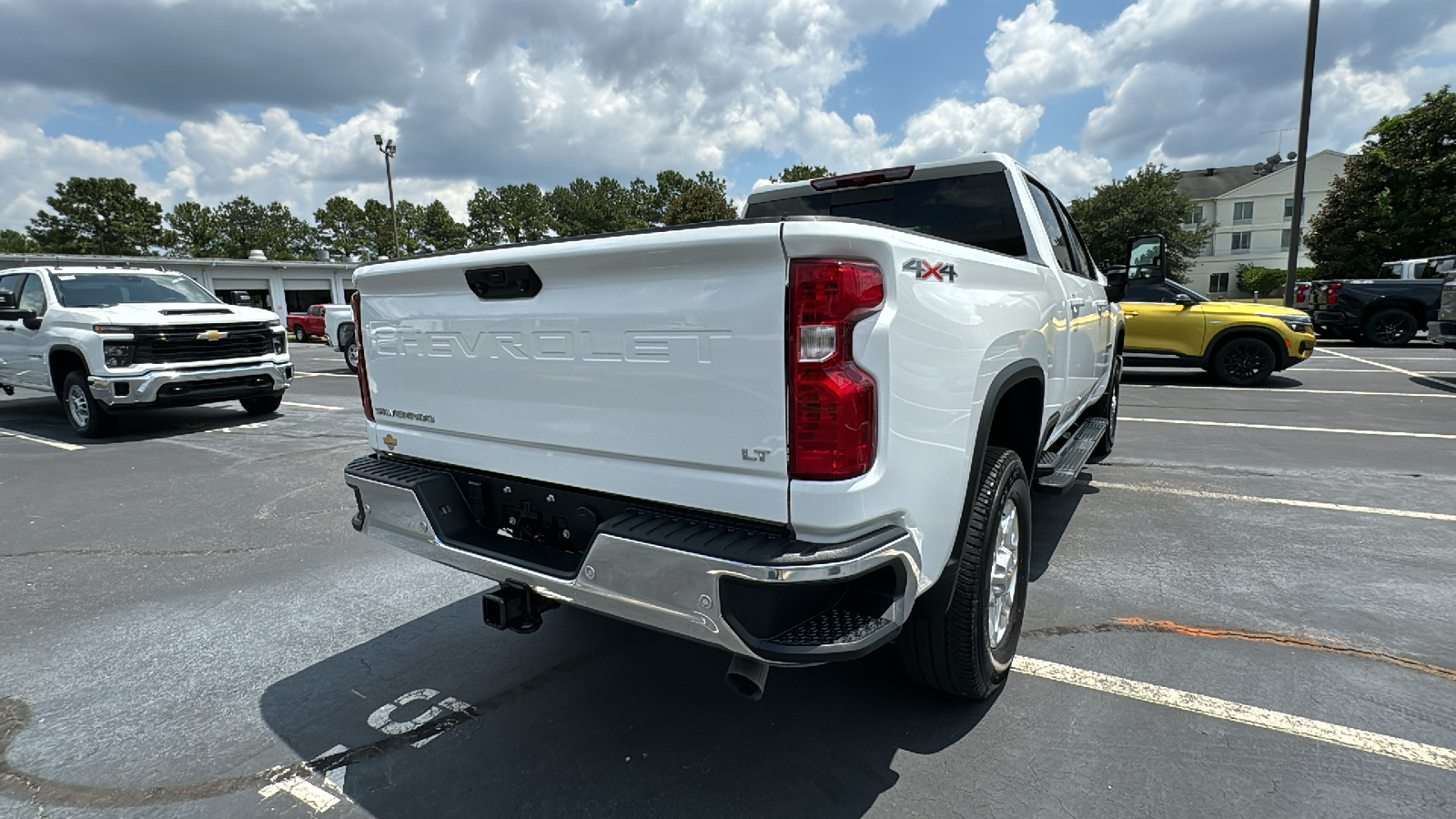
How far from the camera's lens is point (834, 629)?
1886 mm

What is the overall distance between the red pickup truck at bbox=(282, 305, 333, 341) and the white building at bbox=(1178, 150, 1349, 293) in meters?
57.5

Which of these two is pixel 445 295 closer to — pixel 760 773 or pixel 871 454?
pixel 871 454

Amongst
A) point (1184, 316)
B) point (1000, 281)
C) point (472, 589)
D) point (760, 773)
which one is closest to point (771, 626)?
point (760, 773)

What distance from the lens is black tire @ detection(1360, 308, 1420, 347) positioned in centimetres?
1563

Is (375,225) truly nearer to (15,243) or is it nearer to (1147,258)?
(15,243)

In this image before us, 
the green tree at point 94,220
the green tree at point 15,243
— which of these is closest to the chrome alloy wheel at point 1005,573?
the green tree at point 94,220

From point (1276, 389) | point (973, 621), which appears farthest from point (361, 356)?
point (1276, 389)

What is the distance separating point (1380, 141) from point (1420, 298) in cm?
2143

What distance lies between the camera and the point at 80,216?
6631 cm

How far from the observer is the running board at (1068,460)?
3568 millimetres

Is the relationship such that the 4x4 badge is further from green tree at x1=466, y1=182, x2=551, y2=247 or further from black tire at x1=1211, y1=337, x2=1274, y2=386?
green tree at x1=466, y1=182, x2=551, y2=247

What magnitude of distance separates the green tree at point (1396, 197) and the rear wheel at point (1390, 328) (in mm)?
17242

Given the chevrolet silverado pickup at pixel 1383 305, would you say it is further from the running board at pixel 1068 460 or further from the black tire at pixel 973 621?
the black tire at pixel 973 621

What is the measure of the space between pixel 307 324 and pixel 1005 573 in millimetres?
35077
